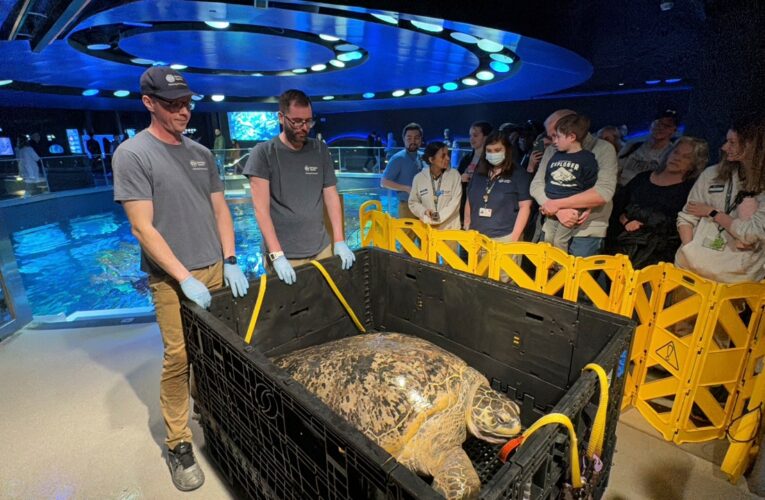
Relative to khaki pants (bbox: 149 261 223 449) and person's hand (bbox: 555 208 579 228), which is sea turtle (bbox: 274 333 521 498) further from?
person's hand (bbox: 555 208 579 228)

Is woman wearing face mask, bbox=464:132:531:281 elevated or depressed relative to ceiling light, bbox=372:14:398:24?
depressed

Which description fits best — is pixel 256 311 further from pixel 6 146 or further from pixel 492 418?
pixel 6 146

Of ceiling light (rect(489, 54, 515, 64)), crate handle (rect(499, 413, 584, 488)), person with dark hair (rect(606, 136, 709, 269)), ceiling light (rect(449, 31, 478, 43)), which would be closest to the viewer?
crate handle (rect(499, 413, 584, 488))

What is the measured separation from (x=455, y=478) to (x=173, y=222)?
5.30 feet

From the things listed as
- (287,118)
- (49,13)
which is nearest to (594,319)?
(287,118)

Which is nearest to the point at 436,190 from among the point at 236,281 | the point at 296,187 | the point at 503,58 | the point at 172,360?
the point at 296,187

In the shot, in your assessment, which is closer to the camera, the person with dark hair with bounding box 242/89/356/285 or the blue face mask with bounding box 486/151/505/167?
the person with dark hair with bounding box 242/89/356/285

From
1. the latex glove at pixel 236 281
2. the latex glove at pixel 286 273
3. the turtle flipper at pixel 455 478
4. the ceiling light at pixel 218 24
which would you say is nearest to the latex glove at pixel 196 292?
the latex glove at pixel 236 281

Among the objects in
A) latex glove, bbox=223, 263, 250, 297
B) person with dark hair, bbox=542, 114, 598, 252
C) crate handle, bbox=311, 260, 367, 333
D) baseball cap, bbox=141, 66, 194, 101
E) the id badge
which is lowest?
crate handle, bbox=311, 260, 367, 333

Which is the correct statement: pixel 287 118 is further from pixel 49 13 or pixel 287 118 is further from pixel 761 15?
pixel 49 13

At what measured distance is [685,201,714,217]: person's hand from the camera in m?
2.35

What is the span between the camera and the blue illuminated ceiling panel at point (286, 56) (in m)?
5.17

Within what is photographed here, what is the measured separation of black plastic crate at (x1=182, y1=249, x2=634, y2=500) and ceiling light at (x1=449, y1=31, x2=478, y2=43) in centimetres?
524

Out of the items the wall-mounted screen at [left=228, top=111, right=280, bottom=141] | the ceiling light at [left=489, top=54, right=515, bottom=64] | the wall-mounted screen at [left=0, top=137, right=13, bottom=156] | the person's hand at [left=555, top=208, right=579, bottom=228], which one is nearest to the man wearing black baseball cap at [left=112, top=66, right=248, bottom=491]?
the person's hand at [left=555, top=208, right=579, bottom=228]
